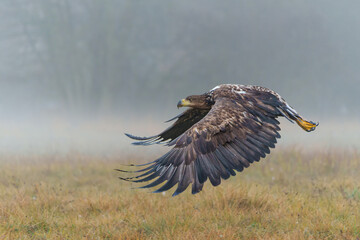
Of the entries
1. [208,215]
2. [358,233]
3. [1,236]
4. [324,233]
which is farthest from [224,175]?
[1,236]

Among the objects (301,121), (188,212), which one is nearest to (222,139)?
(188,212)

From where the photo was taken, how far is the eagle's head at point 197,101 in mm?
4941

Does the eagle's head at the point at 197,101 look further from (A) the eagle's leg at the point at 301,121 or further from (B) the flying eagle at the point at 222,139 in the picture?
(A) the eagle's leg at the point at 301,121

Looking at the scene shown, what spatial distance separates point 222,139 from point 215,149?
0.53 ft

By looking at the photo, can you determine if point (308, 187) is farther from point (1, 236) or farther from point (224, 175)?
point (1, 236)

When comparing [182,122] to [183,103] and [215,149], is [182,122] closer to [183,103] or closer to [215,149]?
[183,103]

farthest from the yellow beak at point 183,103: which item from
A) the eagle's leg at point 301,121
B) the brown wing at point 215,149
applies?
the eagle's leg at point 301,121

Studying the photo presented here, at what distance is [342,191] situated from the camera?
6434 mm

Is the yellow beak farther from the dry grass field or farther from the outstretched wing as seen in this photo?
the dry grass field

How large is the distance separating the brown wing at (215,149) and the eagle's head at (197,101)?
0.65m

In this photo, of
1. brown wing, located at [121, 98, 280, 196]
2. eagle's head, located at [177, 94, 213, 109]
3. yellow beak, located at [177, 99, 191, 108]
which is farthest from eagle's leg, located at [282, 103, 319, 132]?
yellow beak, located at [177, 99, 191, 108]

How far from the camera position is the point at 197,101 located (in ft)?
16.3

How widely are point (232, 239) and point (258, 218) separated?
2.98 feet

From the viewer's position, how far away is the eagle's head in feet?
16.2
